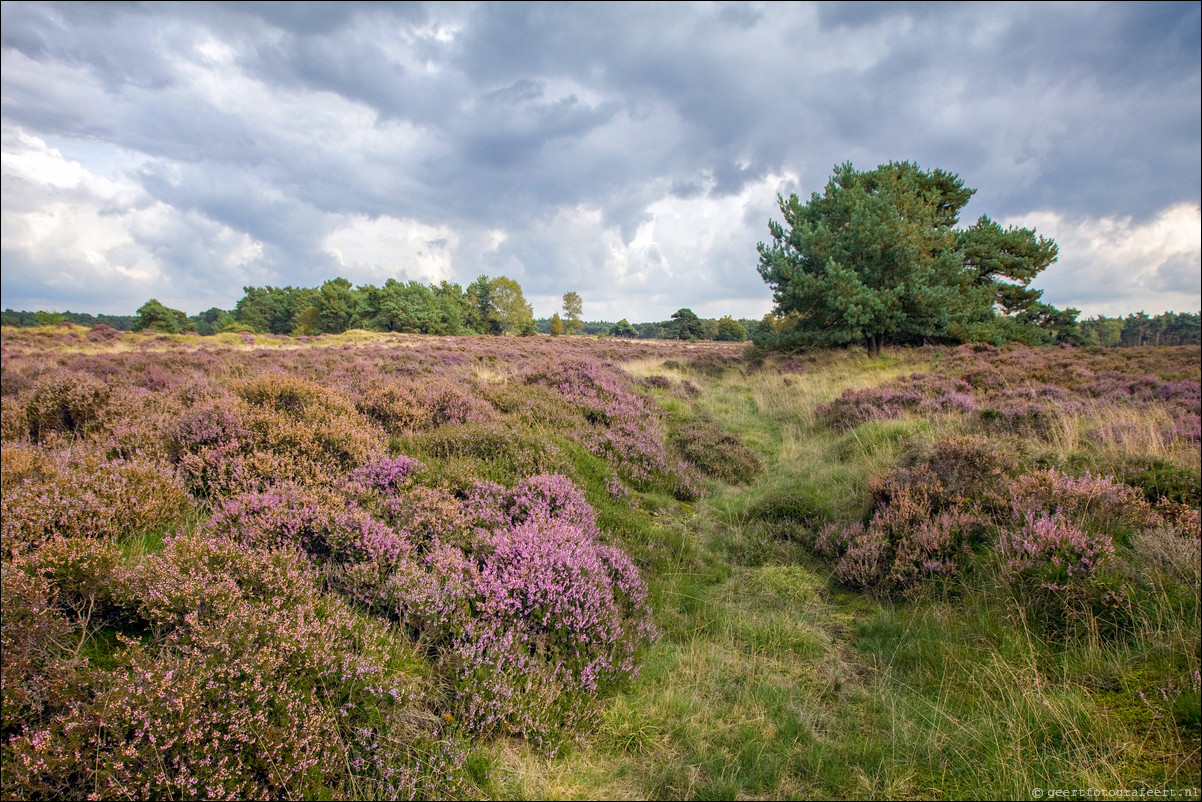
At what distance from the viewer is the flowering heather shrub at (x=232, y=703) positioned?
1.78 m

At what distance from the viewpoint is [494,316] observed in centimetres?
6962

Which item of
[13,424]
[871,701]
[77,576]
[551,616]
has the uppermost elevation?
[13,424]

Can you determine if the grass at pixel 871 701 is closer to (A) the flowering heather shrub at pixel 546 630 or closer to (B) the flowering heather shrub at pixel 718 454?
(A) the flowering heather shrub at pixel 546 630

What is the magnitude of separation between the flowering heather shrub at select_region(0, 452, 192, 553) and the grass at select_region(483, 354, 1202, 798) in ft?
10.3

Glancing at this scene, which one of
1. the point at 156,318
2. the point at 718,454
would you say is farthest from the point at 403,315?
the point at 718,454

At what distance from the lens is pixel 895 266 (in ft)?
56.0

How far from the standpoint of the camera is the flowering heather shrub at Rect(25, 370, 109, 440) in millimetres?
5840

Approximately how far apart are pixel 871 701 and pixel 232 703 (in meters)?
3.44

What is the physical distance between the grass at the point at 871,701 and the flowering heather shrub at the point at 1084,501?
619mm

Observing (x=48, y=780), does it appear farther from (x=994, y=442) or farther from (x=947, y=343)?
(x=947, y=343)

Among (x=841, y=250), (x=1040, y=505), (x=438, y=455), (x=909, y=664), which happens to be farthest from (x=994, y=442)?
(x=841, y=250)

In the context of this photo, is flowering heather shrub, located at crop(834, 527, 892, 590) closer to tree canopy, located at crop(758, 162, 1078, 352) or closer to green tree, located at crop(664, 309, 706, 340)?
tree canopy, located at crop(758, 162, 1078, 352)

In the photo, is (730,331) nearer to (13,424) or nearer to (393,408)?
(393,408)

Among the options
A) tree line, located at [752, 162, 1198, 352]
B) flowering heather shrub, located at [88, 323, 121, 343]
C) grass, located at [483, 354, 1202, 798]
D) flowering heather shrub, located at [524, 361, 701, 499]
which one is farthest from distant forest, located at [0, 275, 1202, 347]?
grass, located at [483, 354, 1202, 798]
